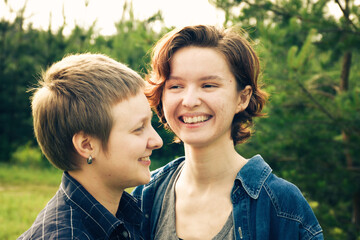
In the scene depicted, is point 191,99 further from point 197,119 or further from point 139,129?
point 139,129

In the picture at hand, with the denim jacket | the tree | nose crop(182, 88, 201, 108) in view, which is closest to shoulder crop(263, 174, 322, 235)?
the denim jacket

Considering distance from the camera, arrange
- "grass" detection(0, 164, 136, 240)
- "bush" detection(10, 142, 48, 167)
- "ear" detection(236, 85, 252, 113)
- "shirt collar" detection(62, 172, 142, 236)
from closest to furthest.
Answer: "shirt collar" detection(62, 172, 142, 236), "ear" detection(236, 85, 252, 113), "grass" detection(0, 164, 136, 240), "bush" detection(10, 142, 48, 167)

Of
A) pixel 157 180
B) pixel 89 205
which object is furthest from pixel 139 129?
pixel 157 180

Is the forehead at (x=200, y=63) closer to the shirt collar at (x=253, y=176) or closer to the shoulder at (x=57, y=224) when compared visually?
the shirt collar at (x=253, y=176)

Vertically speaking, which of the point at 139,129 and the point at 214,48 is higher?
the point at 214,48

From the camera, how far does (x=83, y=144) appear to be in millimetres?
1812

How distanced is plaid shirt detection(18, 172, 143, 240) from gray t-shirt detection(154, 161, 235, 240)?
0.13m

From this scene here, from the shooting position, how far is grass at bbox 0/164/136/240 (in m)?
5.54

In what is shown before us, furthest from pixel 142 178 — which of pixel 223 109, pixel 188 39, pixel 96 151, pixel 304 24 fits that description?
pixel 304 24

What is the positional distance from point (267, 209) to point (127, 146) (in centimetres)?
70

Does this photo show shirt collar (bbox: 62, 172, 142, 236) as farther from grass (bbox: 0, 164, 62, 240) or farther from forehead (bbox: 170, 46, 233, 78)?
grass (bbox: 0, 164, 62, 240)

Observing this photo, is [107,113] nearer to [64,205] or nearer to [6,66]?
[64,205]

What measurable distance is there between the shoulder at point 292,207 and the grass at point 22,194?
169 inches

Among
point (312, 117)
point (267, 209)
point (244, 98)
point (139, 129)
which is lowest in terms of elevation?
point (267, 209)
